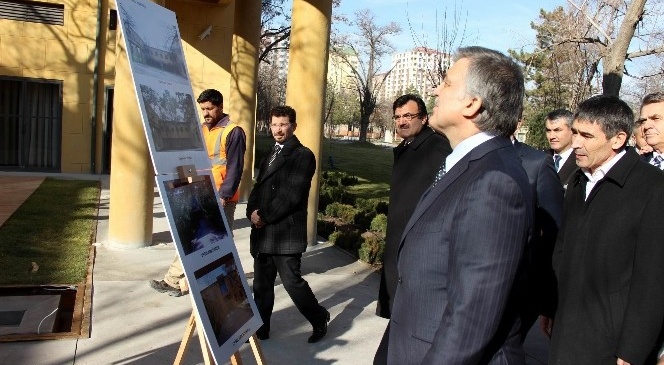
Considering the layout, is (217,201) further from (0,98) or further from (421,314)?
(0,98)

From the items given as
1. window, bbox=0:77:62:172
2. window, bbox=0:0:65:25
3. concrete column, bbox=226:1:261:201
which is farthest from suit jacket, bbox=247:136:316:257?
window, bbox=0:0:65:25

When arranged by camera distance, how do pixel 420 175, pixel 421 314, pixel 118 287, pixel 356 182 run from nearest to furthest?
pixel 421 314
pixel 420 175
pixel 118 287
pixel 356 182

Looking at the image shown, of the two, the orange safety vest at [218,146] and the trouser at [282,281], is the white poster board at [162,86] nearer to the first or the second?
the trouser at [282,281]

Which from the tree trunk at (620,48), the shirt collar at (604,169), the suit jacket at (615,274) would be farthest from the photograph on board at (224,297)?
the tree trunk at (620,48)

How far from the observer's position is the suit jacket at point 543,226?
8.52 feet

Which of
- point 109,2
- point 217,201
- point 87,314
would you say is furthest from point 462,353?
point 109,2

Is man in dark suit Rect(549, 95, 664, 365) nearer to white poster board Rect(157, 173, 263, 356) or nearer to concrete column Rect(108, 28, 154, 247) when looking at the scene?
white poster board Rect(157, 173, 263, 356)

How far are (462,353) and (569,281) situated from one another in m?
1.24

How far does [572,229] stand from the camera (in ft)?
9.63

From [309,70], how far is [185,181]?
5.47 metres

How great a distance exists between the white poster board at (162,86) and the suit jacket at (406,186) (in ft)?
4.36

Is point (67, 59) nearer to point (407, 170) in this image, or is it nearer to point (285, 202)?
point (285, 202)

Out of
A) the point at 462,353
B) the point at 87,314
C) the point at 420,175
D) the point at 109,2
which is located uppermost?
the point at 109,2

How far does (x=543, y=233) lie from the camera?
327 cm
